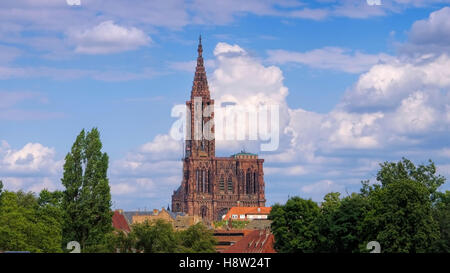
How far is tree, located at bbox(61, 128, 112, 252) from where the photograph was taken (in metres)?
103

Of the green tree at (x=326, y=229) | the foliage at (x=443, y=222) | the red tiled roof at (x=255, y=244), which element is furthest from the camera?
the red tiled roof at (x=255, y=244)

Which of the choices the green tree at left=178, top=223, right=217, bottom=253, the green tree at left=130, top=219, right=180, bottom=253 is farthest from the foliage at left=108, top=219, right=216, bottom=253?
the green tree at left=178, top=223, right=217, bottom=253

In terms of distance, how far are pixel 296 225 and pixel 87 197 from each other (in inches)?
1234

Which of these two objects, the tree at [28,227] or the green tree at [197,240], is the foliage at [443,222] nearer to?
the green tree at [197,240]

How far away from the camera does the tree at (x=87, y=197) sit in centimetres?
10312

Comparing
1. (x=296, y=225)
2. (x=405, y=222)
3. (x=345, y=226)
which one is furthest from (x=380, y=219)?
(x=296, y=225)

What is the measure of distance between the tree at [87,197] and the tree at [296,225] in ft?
87.5

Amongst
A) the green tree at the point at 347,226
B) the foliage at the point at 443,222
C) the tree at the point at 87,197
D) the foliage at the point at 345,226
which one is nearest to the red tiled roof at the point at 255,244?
the foliage at the point at 443,222

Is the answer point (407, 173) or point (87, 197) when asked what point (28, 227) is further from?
point (407, 173)

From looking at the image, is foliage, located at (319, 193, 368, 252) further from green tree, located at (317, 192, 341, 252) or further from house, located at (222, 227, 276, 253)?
house, located at (222, 227, 276, 253)

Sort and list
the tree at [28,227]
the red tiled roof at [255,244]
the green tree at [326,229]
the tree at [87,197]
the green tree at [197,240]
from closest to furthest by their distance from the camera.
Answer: the tree at [28,227] → the tree at [87,197] → the green tree at [326,229] → the green tree at [197,240] → the red tiled roof at [255,244]

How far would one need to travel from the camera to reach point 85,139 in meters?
110

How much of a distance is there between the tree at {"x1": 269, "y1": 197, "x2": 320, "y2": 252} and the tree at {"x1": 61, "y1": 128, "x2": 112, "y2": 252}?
87.5 feet
